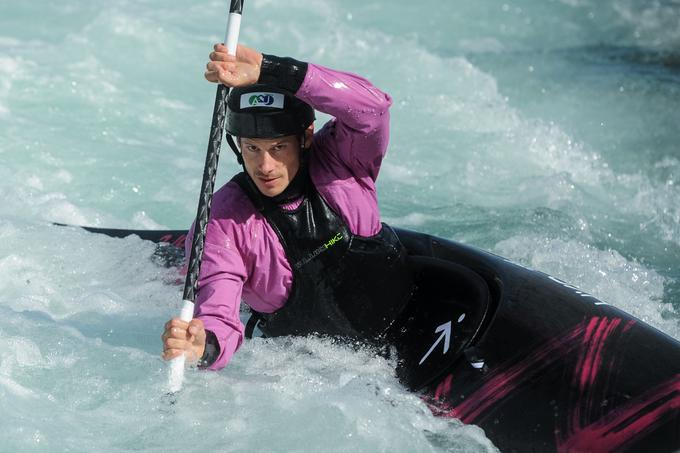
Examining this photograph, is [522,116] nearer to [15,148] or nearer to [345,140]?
[15,148]

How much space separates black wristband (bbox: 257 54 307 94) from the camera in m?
2.89

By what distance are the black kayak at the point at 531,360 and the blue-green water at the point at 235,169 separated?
0.12 metres

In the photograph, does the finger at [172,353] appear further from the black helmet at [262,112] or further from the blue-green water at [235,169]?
the black helmet at [262,112]

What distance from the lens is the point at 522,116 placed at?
8086 millimetres

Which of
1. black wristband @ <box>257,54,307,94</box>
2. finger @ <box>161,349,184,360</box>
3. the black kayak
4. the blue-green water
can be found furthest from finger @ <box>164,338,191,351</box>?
the black kayak

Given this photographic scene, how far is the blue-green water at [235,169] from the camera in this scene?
10.7ft

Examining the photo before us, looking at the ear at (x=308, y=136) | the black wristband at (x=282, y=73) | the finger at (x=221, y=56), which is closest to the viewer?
the finger at (x=221, y=56)

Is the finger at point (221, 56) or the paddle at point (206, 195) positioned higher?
the finger at point (221, 56)

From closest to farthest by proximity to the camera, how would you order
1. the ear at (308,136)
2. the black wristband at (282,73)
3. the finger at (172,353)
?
1. the finger at (172,353)
2. the black wristband at (282,73)
3. the ear at (308,136)

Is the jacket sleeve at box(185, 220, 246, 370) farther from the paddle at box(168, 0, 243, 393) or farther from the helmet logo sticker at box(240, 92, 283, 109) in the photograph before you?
the helmet logo sticker at box(240, 92, 283, 109)

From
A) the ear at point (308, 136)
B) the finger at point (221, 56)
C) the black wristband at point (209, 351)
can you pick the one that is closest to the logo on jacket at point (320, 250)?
the ear at point (308, 136)

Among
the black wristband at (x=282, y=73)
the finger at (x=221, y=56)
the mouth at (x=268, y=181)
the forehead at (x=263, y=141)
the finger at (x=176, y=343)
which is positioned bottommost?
the finger at (x=176, y=343)

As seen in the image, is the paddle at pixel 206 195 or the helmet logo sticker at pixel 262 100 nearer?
the paddle at pixel 206 195

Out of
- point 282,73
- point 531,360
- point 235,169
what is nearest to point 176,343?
point 282,73
